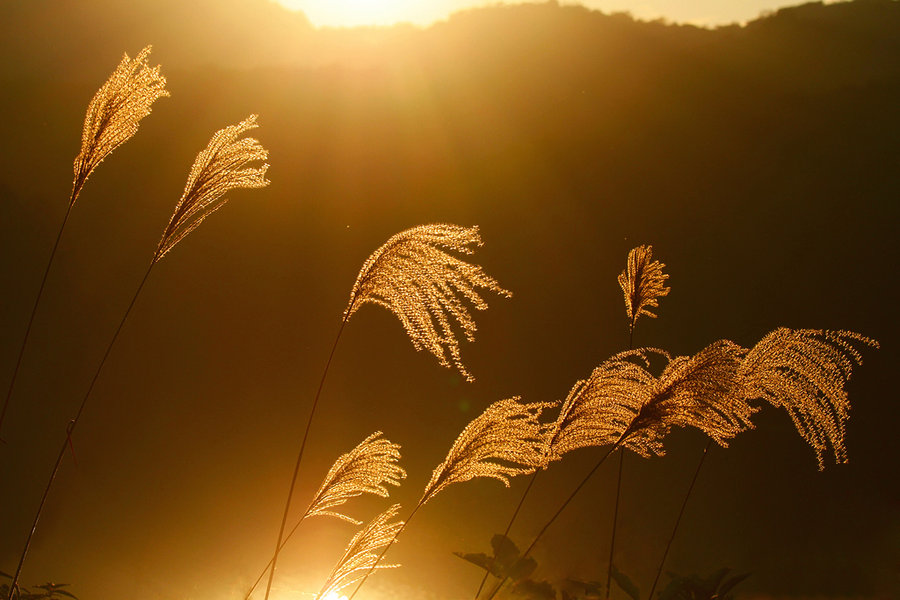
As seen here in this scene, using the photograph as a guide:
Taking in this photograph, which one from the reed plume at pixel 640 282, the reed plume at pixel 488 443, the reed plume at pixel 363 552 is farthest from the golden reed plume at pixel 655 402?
the reed plume at pixel 363 552

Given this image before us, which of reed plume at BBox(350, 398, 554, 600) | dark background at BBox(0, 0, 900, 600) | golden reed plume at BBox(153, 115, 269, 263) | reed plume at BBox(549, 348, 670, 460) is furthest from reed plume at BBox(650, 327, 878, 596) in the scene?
dark background at BBox(0, 0, 900, 600)

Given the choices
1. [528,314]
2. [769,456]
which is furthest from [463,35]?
[769,456]

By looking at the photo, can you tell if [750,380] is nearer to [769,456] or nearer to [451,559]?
[451,559]

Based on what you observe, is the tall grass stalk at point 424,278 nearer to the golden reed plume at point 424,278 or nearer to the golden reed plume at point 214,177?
the golden reed plume at point 424,278

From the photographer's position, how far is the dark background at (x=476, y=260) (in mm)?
2861

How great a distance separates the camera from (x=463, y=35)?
3951mm

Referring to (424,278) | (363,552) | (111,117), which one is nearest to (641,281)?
(424,278)

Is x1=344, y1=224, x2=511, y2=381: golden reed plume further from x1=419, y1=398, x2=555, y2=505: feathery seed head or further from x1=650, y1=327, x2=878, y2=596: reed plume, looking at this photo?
x1=650, y1=327, x2=878, y2=596: reed plume

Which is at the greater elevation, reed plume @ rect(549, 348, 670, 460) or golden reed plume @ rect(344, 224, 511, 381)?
golden reed plume @ rect(344, 224, 511, 381)

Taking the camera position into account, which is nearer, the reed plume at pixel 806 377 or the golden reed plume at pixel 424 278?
the golden reed plume at pixel 424 278

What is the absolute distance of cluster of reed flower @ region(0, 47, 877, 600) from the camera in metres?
0.96

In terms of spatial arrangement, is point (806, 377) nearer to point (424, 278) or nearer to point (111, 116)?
point (424, 278)

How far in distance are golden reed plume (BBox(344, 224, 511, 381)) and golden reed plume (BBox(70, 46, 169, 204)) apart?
19.0 inches

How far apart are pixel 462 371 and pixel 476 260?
115 inches
